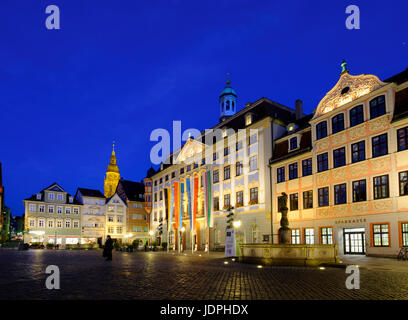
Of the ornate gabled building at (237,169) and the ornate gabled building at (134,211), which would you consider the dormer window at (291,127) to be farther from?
the ornate gabled building at (134,211)

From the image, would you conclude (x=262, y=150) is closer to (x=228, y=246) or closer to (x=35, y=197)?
(x=228, y=246)

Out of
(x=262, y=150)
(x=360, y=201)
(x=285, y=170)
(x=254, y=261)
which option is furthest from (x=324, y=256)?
(x=262, y=150)

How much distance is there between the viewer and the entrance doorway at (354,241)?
2917cm

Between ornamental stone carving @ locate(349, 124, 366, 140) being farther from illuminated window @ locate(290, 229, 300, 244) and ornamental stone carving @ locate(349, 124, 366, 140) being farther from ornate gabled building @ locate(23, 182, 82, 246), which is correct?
ornate gabled building @ locate(23, 182, 82, 246)

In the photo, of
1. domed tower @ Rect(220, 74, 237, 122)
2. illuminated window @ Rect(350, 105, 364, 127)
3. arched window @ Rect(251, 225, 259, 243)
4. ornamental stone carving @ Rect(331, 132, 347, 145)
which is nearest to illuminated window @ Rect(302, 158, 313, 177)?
ornamental stone carving @ Rect(331, 132, 347, 145)

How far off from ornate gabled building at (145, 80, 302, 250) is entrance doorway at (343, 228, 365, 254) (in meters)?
8.81

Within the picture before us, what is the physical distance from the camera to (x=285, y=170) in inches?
1471

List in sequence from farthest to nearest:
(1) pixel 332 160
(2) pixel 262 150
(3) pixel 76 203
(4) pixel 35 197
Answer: (3) pixel 76 203
(4) pixel 35 197
(2) pixel 262 150
(1) pixel 332 160

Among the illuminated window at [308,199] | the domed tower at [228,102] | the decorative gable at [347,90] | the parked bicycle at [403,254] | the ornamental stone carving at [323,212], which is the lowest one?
the parked bicycle at [403,254]

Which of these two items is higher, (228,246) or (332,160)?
(332,160)

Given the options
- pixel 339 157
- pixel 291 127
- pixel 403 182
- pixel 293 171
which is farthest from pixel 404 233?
pixel 291 127

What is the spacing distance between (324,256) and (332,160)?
46.2 ft

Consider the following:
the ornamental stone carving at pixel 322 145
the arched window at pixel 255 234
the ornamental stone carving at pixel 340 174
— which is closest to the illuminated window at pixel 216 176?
the arched window at pixel 255 234

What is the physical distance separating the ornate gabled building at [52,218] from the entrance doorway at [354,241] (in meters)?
58.6
